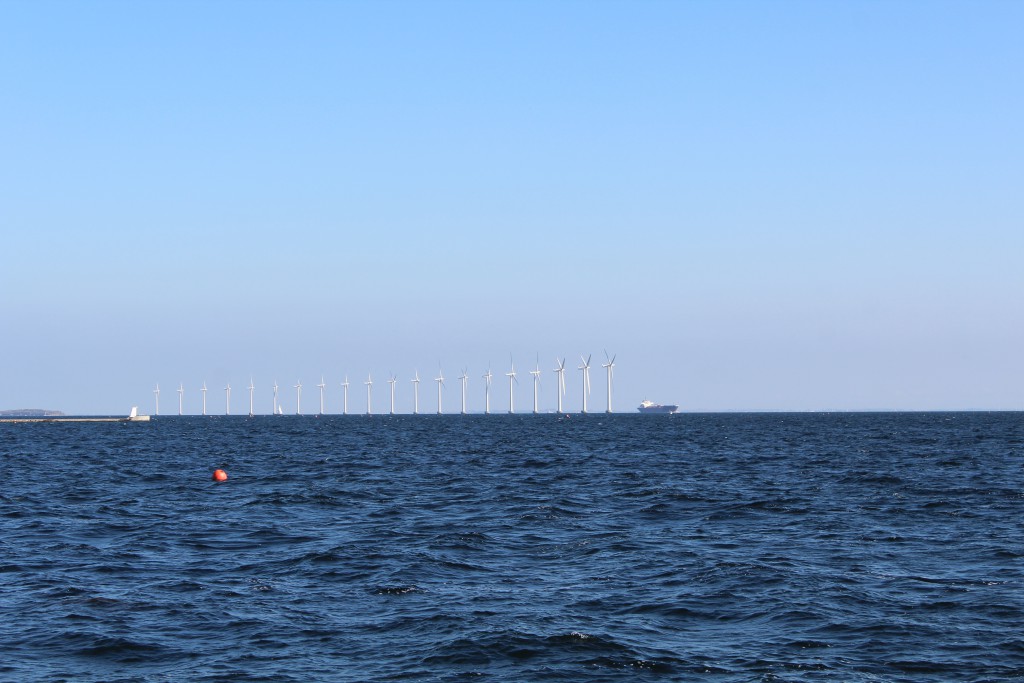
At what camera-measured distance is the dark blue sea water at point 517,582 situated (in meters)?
23.9

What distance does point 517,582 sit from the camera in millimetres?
33156

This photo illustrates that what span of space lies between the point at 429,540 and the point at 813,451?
81.4 metres

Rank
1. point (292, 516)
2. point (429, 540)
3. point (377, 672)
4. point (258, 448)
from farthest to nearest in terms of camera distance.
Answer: point (258, 448) → point (292, 516) → point (429, 540) → point (377, 672)

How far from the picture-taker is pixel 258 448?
5212 inches

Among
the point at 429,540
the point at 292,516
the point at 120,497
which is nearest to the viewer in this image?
the point at 429,540

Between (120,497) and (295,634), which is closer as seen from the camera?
(295,634)

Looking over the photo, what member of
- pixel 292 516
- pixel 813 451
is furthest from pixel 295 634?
pixel 813 451

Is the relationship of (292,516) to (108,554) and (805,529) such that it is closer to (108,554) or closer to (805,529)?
(108,554)

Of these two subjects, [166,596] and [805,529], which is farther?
[805,529]

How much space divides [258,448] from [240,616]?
107m

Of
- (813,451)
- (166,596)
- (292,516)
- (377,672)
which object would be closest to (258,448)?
(813,451)

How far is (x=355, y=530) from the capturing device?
149 feet

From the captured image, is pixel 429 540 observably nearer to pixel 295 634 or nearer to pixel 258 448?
pixel 295 634

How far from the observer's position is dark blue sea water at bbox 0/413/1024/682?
941 inches
